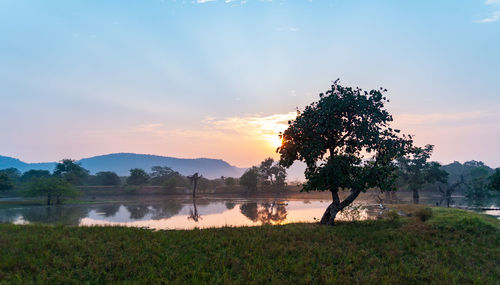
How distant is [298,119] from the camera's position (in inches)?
865

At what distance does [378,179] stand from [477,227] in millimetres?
7024

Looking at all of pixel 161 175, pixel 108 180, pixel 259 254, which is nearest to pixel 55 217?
pixel 259 254

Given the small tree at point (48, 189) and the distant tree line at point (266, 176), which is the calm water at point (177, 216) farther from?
the distant tree line at point (266, 176)

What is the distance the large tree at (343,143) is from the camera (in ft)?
67.4

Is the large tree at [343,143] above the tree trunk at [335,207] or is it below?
above

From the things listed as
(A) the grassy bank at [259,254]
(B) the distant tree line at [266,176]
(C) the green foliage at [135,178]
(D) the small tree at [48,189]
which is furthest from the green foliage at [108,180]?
(A) the grassy bank at [259,254]

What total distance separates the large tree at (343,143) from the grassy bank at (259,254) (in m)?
3.75

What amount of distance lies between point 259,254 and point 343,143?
13.0 m

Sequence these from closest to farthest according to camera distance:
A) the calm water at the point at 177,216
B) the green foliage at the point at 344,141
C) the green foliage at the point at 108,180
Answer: the green foliage at the point at 344,141, the calm water at the point at 177,216, the green foliage at the point at 108,180

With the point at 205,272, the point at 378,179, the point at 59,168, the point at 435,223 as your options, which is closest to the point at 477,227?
the point at 435,223

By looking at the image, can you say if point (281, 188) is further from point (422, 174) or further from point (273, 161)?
point (422, 174)

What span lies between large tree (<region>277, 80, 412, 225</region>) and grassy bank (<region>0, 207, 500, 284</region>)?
375 centimetres

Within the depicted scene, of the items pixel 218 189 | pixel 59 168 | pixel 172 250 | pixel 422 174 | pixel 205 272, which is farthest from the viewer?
pixel 218 189

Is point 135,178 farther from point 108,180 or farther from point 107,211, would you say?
point 107,211
